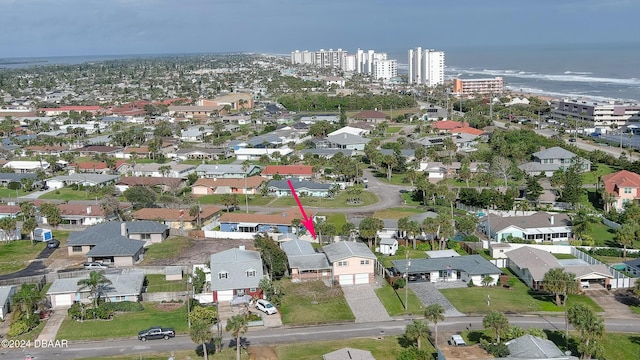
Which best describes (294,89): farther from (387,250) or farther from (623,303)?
(623,303)

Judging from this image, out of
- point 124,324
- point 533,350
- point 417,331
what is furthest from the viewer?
point 124,324

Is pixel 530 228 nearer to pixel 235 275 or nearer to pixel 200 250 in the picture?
pixel 235 275

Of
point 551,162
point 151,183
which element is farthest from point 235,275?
point 551,162

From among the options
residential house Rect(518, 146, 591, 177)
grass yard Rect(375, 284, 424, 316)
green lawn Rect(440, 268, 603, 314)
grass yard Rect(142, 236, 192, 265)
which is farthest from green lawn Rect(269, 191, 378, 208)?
green lawn Rect(440, 268, 603, 314)

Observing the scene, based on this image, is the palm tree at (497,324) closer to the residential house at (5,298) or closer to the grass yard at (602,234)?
the grass yard at (602,234)

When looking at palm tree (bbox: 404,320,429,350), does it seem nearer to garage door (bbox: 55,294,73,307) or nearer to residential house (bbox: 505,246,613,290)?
residential house (bbox: 505,246,613,290)

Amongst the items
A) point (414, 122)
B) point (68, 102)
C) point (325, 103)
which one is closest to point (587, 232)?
point (414, 122)
